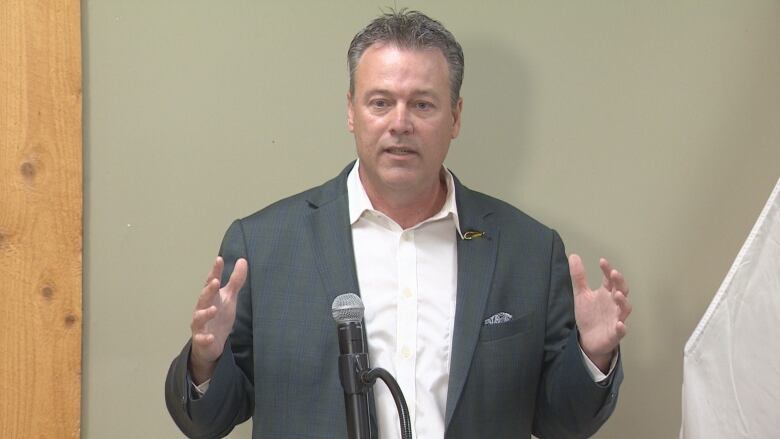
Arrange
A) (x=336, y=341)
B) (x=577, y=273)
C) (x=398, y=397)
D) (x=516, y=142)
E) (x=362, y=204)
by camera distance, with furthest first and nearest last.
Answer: (x=516, y=142)
(x=362, y=204)
(x=336, y=341)
(x=577, y=273)
(x=398, y=397)

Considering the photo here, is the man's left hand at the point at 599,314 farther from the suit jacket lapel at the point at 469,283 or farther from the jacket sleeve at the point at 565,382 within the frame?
the suit jacket lapel at the point at 469,283

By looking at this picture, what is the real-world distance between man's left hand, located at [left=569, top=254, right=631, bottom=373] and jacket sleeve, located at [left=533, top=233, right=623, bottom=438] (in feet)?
0.11

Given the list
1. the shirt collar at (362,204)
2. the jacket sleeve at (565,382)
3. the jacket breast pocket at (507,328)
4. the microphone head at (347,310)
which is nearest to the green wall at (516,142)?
the shirt collar at (362,204)

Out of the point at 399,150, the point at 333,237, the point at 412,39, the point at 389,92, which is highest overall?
the point at 412,39

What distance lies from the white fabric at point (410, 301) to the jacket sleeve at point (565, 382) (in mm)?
255

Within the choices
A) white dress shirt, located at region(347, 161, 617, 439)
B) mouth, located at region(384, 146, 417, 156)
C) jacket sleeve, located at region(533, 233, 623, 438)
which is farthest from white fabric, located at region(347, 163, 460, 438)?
jacket sleeve, located at region(533, 233, 623, 438)

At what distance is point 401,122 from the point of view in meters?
1.82

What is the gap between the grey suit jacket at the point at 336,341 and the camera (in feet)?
5.86

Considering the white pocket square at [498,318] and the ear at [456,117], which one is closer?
the white pocket square at [498,318]

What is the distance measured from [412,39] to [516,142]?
56 cm

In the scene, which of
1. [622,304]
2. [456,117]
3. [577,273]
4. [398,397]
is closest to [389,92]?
[456,117]

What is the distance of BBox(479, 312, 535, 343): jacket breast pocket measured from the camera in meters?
1.84

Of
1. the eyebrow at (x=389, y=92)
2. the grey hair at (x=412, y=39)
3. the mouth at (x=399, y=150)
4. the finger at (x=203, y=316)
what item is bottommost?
the finger at (x=203, y=316)

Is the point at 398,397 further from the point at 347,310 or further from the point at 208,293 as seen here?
the point at 208,293
